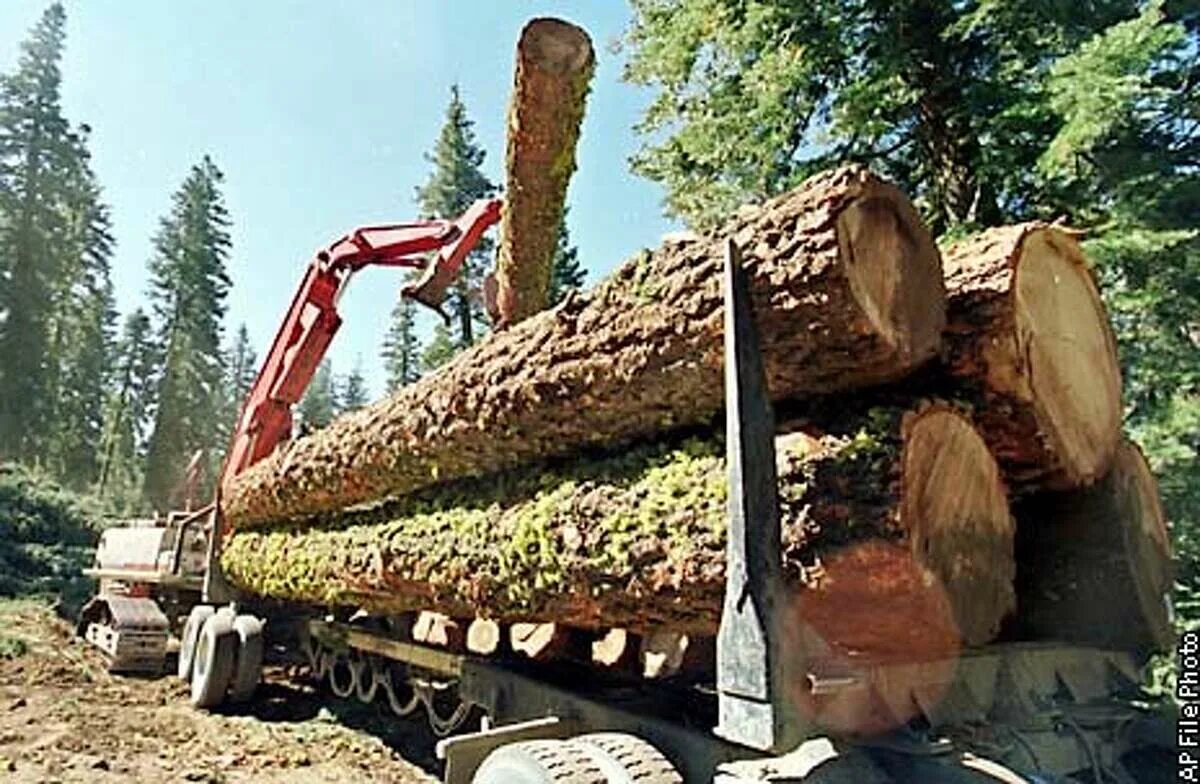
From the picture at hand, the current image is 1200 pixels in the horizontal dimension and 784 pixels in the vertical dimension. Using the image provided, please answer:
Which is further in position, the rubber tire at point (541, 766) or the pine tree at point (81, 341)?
the pine tree at point (81, 341)

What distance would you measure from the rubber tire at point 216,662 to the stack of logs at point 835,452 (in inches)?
173

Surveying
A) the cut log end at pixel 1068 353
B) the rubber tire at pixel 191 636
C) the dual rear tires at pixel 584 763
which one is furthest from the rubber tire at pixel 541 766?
the rubber tire at pixel 191 636

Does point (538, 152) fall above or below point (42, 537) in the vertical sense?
above

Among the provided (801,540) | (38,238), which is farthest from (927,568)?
(38,238)

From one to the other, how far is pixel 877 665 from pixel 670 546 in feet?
2.20

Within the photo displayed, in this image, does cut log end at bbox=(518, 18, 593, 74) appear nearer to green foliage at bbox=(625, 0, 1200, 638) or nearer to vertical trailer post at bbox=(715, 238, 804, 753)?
vertical trailer post at bbox=(715, 238, 804, 753)

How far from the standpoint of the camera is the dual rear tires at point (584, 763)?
→ 2584mm

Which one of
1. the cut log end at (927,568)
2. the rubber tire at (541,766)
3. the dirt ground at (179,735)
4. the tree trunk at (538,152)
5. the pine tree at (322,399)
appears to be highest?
the pine tree at (322,399)

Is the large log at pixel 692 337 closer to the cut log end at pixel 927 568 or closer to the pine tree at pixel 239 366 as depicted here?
the cut log end at pixel 927 568

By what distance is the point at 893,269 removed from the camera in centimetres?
238

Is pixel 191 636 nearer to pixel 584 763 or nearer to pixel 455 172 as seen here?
pixel 584 763

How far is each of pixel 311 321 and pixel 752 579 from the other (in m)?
7.31

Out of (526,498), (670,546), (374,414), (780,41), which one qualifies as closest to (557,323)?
(526,498)

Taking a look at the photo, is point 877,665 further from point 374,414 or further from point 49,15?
point 49,15
